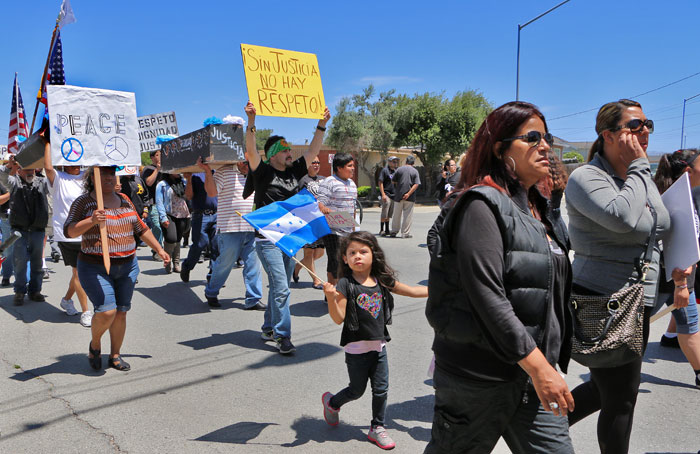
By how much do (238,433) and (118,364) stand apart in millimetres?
1787

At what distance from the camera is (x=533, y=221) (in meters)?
2.04

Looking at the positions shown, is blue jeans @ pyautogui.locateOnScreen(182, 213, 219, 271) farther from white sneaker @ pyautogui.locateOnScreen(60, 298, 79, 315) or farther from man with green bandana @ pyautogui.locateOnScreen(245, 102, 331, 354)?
man with green bandana @ pyautogui.locateOnScreen(245, 102, 331, 354)

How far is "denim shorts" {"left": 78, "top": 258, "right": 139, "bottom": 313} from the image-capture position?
15.4ft

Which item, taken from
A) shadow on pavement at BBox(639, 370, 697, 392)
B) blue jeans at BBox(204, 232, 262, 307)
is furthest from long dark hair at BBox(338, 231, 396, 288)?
blue jeans at BBox(204, 232, 262, 307)

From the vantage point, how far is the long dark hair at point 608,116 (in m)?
2.82

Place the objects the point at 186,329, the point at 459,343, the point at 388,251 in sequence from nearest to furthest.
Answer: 1. the point at 459,343
2. the point at 186,329
3. the point at 388,251

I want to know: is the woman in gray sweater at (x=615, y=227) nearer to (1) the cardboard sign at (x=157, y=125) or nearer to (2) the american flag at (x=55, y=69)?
(2) the american flag at (x=55, y=69)

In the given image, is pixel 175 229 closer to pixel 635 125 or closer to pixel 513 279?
pixel 635 125

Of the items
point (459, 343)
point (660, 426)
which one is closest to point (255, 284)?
point (660, 426)

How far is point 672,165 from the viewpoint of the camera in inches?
163

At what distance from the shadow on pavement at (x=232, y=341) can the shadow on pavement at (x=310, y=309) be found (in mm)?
913

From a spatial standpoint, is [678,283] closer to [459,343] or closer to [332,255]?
[459,343]

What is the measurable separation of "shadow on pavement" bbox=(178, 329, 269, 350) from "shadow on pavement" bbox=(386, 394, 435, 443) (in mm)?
1881

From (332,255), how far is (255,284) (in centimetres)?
114
